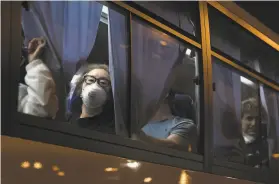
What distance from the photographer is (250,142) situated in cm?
308

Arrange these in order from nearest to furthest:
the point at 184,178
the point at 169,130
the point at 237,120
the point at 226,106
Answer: the point at 184,178 < the point at 169,130 < the point at 226,106 < the point at 237,120

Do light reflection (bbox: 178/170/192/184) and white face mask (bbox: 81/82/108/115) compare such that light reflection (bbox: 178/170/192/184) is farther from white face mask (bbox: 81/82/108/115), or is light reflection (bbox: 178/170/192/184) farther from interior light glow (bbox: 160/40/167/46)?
interior light glow (bbox: 160/40/167/46)

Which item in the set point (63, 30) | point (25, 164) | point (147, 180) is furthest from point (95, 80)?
point (25, 164)

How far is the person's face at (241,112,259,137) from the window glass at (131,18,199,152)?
681mm

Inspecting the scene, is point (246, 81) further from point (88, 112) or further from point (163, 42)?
point (88, 112)

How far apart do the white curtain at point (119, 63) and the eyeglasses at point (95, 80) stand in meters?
0.03

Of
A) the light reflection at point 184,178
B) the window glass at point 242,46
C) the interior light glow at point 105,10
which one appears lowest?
the light reflection at point 184,178

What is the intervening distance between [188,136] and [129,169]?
23.5 inches

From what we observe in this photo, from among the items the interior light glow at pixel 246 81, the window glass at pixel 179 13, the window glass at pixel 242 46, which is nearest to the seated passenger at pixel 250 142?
the interior light glow at pixel 246 81

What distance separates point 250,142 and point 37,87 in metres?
1.81

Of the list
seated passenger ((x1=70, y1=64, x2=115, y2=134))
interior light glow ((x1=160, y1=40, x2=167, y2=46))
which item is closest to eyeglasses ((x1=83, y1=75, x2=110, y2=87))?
seated passenger ((x1=70, y1=64, x2=115, y2=134))

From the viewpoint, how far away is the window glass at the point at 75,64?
166 centimetres

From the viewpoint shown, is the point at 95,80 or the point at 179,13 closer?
the point at 95,80

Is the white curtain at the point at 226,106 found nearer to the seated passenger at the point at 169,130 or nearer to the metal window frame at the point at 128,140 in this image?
the metal window frame at the point at 128,140
